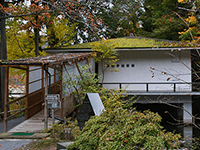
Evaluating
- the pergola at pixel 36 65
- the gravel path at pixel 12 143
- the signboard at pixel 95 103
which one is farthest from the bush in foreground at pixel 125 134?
the pergola at pixel 36 65

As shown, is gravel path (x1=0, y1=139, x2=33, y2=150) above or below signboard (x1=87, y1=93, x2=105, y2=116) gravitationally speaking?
below

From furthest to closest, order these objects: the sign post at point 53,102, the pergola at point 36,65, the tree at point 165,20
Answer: the tree at point 165,20 → the pergola at point 36,65 → the sign post at point 53,102

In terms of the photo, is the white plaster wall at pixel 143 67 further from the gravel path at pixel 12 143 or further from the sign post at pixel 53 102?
the gravel path at pixel 12 143

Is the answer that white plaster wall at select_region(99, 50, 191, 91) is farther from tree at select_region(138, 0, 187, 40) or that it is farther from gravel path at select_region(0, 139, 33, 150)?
gravel path at select_region(0, 139, 33, 150)

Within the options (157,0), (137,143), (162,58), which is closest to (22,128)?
(137,143)

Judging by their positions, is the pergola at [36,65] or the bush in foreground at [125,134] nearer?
the bush in foreground at [125,134]

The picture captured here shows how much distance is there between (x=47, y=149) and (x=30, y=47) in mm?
11365

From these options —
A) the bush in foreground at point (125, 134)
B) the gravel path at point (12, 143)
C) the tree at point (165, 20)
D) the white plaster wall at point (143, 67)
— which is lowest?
the gravel path at point (12, 143)

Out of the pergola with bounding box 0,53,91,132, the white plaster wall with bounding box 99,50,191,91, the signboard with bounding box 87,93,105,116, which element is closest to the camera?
the signboard with bounding box 87,93,105,116

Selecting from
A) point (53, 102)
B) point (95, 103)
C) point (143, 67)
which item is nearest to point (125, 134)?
point (95, 103)

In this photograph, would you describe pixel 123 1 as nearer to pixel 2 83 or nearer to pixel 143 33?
pixel 143 33

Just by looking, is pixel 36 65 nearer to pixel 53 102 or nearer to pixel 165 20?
pixel 53 102

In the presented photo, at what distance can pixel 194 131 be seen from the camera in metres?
11.3

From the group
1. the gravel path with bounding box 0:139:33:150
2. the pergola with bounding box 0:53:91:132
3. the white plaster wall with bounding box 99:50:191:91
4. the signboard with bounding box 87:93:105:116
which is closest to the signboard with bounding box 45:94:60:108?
the pergola with bounding box 0:53:91:132
